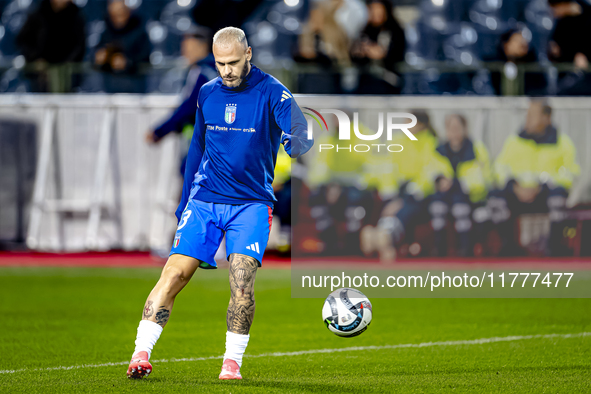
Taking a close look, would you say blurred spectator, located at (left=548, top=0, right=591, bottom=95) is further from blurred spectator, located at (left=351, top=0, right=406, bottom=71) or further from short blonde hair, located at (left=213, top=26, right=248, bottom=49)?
short blonde hair, located at (left=213, top=26, right=248, bottom=49)

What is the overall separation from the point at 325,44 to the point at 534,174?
3729mm

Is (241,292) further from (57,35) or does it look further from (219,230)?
(57,35)

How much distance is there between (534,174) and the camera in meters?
12.2

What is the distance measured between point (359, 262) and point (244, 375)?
6877mm

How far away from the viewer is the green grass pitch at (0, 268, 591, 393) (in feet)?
16.1

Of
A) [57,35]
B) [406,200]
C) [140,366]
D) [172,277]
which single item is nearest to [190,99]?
[406,200]

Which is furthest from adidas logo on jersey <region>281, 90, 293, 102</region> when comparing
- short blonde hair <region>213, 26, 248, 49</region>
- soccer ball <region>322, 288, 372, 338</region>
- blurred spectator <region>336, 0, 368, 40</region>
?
blurred spectator <region>336, 0, 368, 40</region>

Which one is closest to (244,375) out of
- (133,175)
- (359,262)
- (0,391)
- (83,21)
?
(0,391)

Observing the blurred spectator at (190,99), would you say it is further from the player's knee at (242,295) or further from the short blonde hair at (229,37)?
the player's knee at (242,295)

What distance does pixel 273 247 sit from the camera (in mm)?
12727

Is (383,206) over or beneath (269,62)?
beneath

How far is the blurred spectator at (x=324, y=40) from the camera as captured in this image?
12.8 meters

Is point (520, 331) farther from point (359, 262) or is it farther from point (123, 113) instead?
point (123, 113)

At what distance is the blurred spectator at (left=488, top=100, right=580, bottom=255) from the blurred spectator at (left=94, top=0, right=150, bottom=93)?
5.85m
